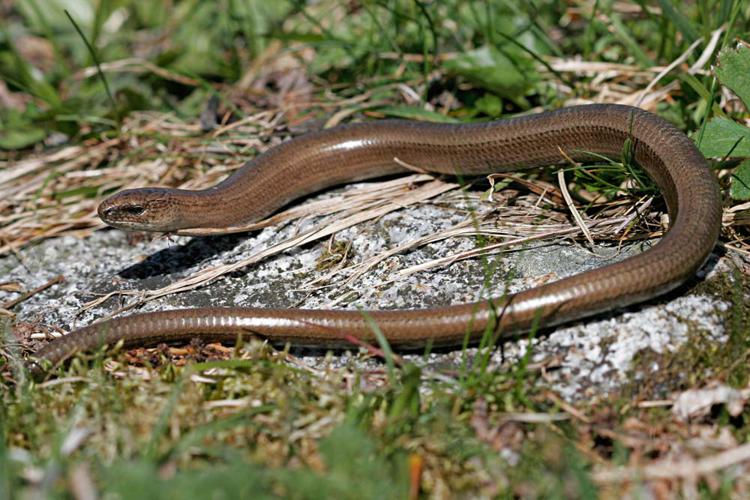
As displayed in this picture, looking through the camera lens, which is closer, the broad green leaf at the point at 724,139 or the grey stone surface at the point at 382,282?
the grey stone surface at the point at 382,282

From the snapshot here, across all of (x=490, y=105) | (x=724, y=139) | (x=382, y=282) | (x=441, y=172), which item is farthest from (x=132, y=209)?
(x=724, y=139)

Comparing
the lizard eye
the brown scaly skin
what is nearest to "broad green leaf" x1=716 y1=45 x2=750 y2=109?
the brown scaly skin

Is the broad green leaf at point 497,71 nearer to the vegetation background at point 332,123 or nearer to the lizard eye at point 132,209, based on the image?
the vegetation background at point 332,123

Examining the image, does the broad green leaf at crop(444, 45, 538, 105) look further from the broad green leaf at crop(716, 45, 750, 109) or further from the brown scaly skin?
the broad green leaf at crop(716, 45, 750, 109)

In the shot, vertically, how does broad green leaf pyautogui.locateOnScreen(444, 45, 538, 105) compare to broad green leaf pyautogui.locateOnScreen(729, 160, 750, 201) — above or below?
above

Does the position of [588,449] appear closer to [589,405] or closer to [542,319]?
[589,405]

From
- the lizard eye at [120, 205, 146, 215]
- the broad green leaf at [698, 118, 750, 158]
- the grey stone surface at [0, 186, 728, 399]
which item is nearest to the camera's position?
the grey stone surface at [0, 186, 728, 399]

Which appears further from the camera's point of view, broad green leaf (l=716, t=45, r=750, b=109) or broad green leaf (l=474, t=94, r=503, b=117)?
broad green leaf (l=474, t=94, r=503, b=117)

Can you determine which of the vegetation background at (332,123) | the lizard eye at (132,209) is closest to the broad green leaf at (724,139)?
the vegetation background at (332,123)
